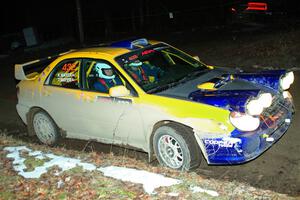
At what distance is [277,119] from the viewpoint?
5.51 metres

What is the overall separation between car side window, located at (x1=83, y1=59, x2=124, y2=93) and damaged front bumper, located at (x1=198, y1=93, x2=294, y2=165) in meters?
1.69

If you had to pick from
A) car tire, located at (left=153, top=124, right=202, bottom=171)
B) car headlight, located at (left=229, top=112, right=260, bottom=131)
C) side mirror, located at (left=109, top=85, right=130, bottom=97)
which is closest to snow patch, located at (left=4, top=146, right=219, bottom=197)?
car tire, located at (left=153, top=124, right=202, bottom=171)

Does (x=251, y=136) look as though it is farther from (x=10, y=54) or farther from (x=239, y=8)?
(x=10, y=54)

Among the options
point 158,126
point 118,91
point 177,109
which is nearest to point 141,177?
point 158,126

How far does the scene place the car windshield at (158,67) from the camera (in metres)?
6.05

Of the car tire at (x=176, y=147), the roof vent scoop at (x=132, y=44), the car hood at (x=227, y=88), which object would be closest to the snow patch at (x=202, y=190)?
the car tire at (x=176, y=147)

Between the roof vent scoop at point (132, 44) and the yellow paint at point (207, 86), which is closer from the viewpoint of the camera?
the yellow paint at point (207, 86)

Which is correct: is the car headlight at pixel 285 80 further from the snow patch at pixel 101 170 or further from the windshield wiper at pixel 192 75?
the snow patch at pixel 101 170

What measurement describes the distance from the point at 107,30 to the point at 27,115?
15617 millimetres

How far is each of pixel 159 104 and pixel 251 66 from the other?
246 inches

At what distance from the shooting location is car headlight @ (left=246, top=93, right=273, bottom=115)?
16.6 ft

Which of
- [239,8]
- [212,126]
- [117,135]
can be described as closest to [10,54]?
[239,8]

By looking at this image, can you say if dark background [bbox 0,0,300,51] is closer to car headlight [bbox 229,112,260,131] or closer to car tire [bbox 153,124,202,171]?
car tire [bbox 153,124,202,171]

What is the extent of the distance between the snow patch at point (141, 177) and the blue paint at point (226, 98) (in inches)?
41.3
